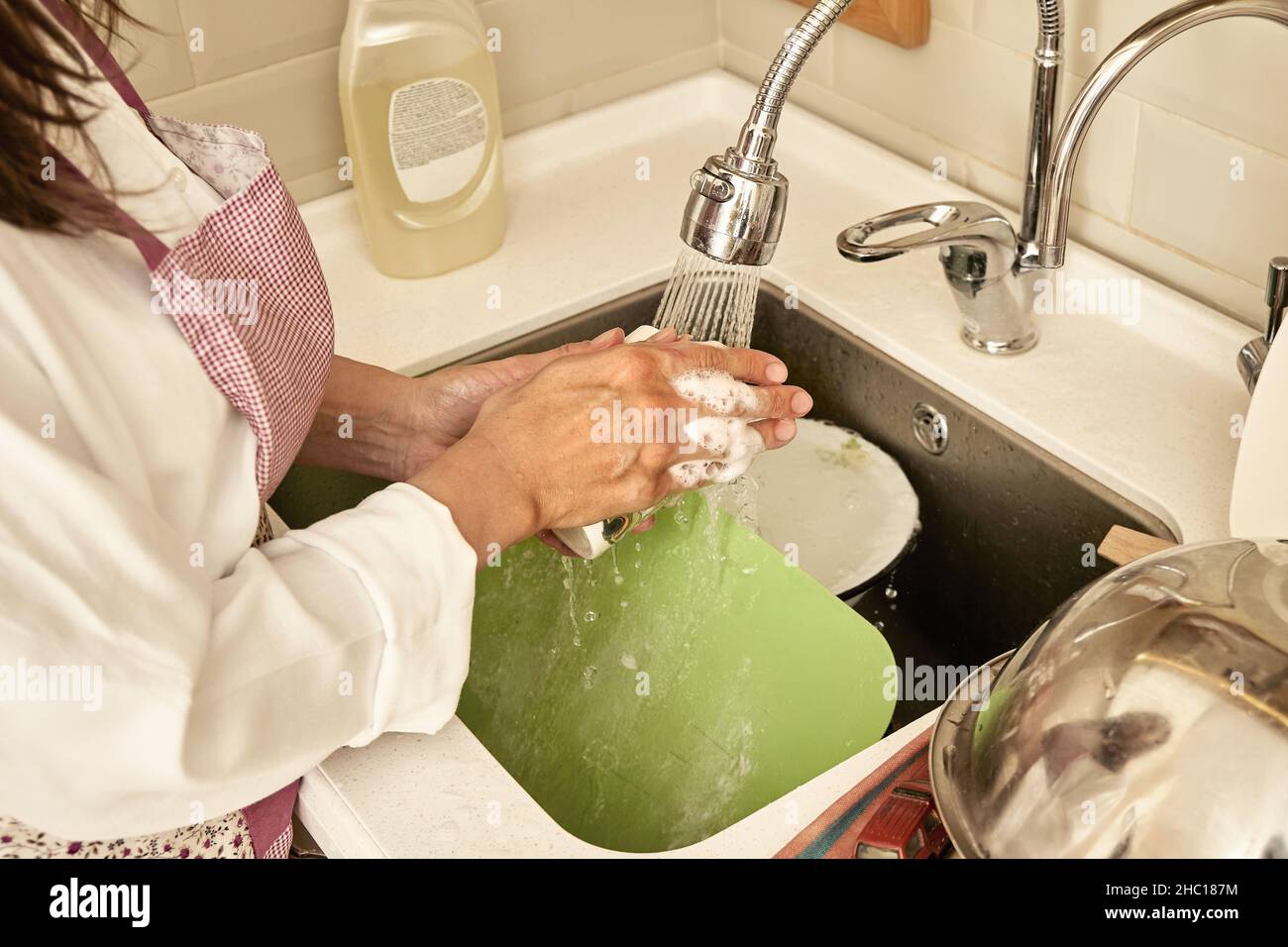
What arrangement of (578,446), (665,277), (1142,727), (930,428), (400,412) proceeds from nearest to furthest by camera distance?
(1142,727) → (578,446) → (400,412) → (930,428) → (665,277)

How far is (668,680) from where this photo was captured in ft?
3.04

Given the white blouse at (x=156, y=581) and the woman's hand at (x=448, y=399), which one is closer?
the white blouse at (x=156, y=581)

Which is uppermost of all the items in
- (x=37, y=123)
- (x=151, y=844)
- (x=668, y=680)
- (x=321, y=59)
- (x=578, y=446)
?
(x=37, y=123)

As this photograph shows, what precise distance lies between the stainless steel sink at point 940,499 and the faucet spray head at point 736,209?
0.90ft

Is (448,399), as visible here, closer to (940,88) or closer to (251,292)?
(251,292)

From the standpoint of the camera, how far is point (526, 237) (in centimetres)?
122

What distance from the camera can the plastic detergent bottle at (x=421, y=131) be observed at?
1.07m

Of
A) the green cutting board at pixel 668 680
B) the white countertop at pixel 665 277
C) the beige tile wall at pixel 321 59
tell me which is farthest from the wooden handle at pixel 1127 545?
the beige tile wall at pixel 321 59

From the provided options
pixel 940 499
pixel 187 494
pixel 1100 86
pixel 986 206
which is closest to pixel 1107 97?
pixel 1100 86

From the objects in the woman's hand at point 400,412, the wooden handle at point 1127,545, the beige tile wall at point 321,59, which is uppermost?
the beige tile wall at point 321,59

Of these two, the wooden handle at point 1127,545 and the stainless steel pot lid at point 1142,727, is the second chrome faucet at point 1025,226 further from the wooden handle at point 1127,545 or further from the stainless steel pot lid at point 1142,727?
the stainless steel pot lid at point 1142,727

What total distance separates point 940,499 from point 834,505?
0.29ft

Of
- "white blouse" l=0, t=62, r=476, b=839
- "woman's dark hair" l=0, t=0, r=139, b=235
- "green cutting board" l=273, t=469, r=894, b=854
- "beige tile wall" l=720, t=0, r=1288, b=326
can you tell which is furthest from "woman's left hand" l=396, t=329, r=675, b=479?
"beige tile wall" l=720, t=0, r=1288, b=326
